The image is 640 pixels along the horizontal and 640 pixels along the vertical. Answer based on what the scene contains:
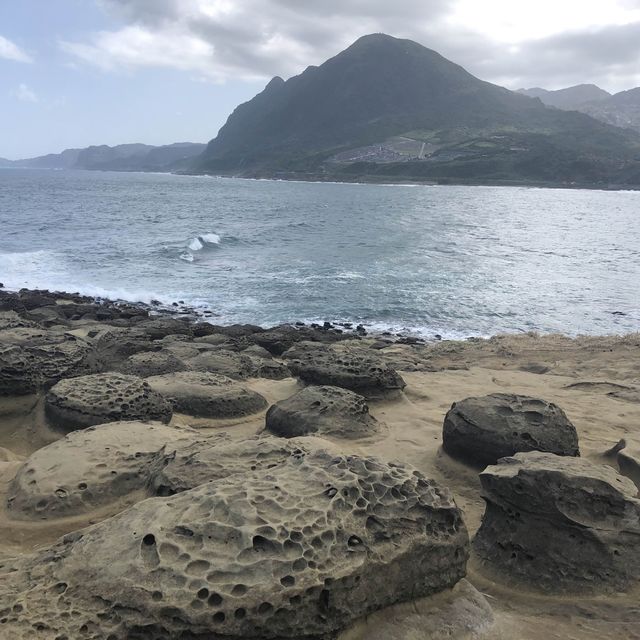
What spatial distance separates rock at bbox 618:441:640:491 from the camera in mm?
4504

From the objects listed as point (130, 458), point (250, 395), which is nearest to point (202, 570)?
point (130, 458)

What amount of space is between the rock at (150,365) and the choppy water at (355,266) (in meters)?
8.40

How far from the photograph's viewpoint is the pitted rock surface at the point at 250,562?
2.26 meters

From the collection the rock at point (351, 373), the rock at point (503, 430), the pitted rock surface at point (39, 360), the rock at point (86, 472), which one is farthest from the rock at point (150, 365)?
the rock at point (503, 430)

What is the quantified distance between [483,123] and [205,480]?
5881 inches

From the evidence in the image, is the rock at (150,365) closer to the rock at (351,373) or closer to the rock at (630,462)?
the rock at (351,373)

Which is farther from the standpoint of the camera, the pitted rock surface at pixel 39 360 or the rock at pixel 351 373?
the rock at pixel 351 373

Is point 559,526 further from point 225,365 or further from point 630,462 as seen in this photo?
point 225,365

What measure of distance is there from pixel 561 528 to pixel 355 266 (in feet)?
69.3

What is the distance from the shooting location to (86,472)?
3.88 metres

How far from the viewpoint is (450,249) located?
2922cm

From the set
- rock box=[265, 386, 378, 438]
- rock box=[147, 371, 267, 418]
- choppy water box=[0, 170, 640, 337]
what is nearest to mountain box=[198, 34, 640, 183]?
choppy water box=[0, 170, 640, 337]

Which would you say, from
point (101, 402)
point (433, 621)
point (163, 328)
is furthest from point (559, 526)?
point (163, 328)

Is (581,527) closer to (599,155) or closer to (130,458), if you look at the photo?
(130,458)
